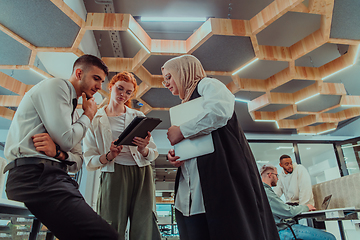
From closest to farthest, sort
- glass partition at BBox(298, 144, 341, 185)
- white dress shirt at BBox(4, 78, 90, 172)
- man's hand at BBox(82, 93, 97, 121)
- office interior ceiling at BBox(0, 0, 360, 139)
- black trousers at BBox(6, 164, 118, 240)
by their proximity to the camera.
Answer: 1. black trousers at BBox(6, 164, 118, 240)
2. white dress shirt at BBox(4, 78, 90, 172)
3. man's hand at BBox(82, 93, 97, 121)
4. office interior ceiling at BBox(0, 0, 360, 139)
5. glass partition at BBox(298, 144, 341, 185)

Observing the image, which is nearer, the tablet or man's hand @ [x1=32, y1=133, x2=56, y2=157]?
man's hand @ [x1=32, y1=133, x2=56, y2=157]

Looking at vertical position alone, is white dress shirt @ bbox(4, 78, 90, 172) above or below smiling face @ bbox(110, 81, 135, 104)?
below

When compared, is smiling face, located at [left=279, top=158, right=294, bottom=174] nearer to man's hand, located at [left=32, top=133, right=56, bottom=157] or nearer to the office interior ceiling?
the office interior ceiling

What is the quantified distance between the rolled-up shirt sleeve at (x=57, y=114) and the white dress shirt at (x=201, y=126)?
53 cm

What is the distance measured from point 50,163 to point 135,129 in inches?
18.7

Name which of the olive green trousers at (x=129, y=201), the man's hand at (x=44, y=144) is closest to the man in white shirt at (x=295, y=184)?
the olive green trousers at (x=129, y=201)

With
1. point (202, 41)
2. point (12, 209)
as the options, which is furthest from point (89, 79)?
point (202, 41)

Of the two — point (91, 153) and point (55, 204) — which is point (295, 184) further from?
point (55, 204)

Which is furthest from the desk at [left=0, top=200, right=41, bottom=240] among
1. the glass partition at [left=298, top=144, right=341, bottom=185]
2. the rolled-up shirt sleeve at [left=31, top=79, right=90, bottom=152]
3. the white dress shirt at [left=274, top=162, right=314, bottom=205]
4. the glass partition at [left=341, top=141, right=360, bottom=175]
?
the glass partition at [left=341, top=141, right=360, bottom=175]

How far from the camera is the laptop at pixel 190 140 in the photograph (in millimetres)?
1135

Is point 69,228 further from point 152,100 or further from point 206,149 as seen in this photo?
point 152,100

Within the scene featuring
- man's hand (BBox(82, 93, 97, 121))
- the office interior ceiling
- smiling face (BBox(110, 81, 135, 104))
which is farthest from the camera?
the office interior ceiling

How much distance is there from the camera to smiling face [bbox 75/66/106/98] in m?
1.38

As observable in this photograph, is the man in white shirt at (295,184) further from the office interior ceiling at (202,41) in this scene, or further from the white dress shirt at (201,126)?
the white dress shirt at (201,126)
